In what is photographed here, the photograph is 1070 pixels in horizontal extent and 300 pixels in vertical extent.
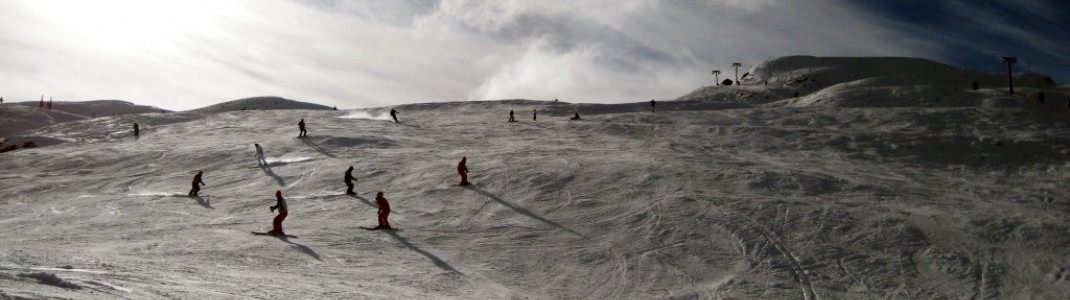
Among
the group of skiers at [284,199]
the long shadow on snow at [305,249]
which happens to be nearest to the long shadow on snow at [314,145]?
the group of skiers at [284,199]

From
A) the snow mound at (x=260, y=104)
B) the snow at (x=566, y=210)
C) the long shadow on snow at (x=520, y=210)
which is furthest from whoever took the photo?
the snow mound at (x=260, y=104)

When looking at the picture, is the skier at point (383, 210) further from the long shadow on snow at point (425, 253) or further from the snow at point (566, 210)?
the snow at point (566, 210)

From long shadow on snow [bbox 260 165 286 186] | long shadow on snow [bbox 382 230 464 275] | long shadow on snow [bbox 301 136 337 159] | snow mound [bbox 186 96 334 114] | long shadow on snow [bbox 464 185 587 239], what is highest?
snow mound [bbox 186 96 334 114]

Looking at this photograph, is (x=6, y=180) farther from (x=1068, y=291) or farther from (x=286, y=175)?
(x=1068, y=291)

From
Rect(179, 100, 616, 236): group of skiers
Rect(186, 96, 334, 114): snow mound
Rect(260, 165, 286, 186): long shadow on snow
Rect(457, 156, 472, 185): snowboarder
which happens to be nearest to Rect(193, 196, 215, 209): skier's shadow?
Rect(179, 100, 616, 236): group of skiers

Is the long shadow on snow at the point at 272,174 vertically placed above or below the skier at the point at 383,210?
above

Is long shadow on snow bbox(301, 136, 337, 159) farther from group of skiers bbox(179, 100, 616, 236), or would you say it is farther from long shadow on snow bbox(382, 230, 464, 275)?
long shadow on snow bbox(382, 230, 464, 275)

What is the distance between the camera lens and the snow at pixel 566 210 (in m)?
14.8

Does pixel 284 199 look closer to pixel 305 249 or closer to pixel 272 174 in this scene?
pixel 305 249

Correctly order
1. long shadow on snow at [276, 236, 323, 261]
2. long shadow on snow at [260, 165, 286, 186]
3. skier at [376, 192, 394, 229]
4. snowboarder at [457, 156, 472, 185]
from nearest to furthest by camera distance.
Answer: long shadow on snow at [276, 236, 323, 261], skier at [376, 192, 394, 229], snowboarder at [457, 156, 472, 185], long shadow on snow at [260, 165, 286, 186]

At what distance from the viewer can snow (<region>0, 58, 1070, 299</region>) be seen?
14.8 m

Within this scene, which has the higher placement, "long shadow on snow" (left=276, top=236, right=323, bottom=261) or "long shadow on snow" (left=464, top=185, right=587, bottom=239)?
"long shadow on snow" (left=464, top=185, right=587, bottom=239)

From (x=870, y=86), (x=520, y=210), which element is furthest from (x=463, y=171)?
(x=870, y=86)

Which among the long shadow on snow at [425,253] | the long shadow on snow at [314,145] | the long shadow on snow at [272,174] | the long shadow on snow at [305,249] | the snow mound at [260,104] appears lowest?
the long shadow on snow at [425,253]
